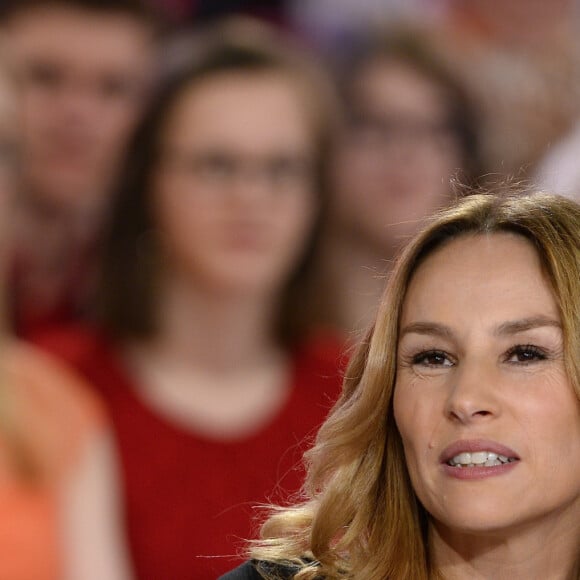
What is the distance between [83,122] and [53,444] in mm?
859

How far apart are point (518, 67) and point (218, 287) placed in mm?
1176

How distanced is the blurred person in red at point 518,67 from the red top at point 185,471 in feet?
3.04

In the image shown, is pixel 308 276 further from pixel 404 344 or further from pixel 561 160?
pixel 404 344

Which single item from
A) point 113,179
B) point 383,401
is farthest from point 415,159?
point 383,401

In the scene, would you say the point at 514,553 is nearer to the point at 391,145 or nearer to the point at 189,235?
the point at 189,235

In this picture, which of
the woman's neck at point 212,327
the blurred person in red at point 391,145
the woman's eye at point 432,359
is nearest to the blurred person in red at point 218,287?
the woman's neck at point 212,327

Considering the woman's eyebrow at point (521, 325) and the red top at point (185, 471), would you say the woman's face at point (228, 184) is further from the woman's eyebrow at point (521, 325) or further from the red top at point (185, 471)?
the woman's eyebrow at point (521, 325)

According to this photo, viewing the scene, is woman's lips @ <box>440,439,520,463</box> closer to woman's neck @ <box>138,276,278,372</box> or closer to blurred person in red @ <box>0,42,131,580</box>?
blurred person in red @ <box>0,42,131,580</box>

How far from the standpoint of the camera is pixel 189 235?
329 centimetres

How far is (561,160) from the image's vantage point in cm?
362

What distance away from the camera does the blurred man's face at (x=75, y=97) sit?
3.28 meters

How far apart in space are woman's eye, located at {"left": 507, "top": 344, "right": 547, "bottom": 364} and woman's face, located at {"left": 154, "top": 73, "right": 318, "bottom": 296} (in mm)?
1425

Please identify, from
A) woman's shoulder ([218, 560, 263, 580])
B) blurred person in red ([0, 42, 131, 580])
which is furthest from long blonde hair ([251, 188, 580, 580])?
blurred person in red ([0, 42, 131, 580])

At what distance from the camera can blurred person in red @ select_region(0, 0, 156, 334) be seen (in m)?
3.25
